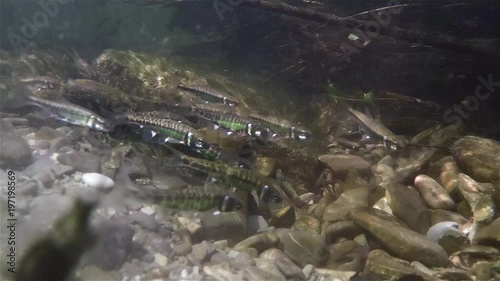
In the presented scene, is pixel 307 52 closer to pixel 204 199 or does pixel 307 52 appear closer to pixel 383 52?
pixel 383 52

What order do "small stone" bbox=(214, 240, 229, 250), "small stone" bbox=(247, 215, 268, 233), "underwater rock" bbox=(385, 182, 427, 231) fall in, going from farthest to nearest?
1. "underwater rock" bbox=(385, 182, 427, 231)
2. "small stone" bbox=(247, 215, 268, 233)
3. "small stone" bbox=(214, 240, 229, 250)

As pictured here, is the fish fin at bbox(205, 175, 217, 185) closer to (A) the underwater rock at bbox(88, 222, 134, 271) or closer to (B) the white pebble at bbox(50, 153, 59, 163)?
(A) the underwater rock at bbox(88, 222, 134, 271)

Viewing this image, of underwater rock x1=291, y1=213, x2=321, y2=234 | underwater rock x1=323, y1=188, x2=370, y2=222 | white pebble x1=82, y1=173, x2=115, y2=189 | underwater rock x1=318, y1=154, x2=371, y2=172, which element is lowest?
underwater rock x1=291, y1=213, x2=321, y2=234

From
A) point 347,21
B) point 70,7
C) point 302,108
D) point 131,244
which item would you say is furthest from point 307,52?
point 70,7

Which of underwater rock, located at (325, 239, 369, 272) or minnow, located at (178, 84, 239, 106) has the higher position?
minnow, located at (178, 84, 239, 106)

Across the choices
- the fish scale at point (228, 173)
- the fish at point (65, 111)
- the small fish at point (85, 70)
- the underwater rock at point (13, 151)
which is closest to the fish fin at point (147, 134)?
the fish at point (65, 111)

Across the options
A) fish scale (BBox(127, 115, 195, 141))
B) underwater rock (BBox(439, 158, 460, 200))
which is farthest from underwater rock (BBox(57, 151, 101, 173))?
underwater rock (BBox(439, 158, 460, 200))

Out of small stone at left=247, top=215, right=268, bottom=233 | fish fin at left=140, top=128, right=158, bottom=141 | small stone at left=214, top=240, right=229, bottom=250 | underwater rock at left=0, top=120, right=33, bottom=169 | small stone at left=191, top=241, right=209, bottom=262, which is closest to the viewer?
small stone at left=191, top=241, right=209, bottom=262

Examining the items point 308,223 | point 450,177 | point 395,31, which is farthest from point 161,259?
point 395,31
